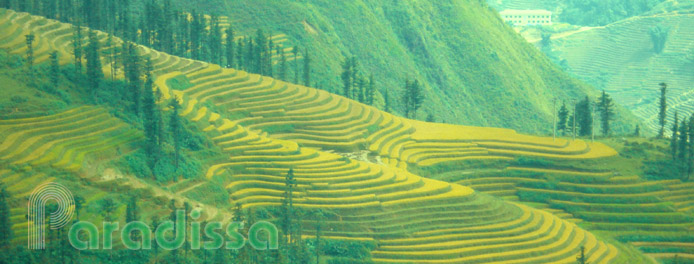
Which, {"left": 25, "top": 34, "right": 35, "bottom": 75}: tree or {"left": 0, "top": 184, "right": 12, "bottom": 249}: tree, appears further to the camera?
{"left": 25, "top": 34, "right": 35, "bottom": 75}: tree

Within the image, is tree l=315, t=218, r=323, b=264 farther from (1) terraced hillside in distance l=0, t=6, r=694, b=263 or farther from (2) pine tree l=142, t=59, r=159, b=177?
(2) pine tree l=142, t=59, r=159, b=177

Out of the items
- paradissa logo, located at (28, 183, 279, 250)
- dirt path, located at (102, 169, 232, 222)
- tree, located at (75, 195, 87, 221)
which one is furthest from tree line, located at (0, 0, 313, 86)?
tree, located at (75, 195, 87, 221)

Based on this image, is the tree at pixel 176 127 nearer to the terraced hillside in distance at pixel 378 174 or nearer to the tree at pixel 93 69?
the terraced hillside in distance at pixel 378 174

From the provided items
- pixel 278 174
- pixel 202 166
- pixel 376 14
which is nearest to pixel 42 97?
pixel 202 166

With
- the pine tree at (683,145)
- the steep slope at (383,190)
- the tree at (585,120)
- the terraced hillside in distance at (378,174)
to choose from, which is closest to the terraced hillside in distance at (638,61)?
the tree at (585,120)

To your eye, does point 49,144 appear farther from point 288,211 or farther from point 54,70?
point 288,211

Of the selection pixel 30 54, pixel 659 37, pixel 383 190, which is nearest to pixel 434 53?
pixel 659 37
